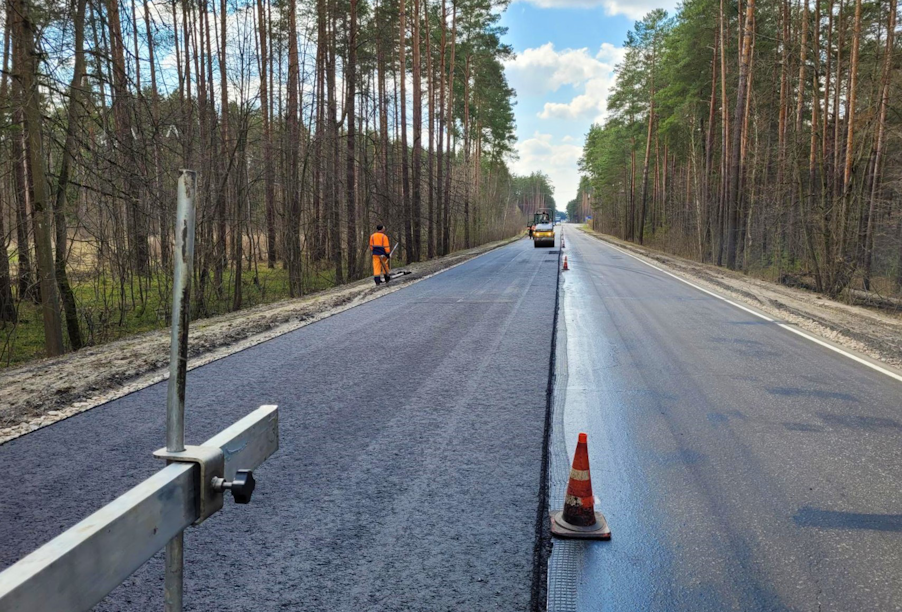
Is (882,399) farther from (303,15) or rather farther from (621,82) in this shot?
(621,82)

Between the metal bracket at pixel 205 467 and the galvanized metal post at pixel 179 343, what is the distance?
0.09 ft

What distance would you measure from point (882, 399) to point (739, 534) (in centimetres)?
417

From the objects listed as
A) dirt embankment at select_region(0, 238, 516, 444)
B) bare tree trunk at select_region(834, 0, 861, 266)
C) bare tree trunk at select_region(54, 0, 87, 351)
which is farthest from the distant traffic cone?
bare tree trunk at select_region(834, 0, 861, 266)

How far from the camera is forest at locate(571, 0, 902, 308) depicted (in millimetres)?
A: 18359

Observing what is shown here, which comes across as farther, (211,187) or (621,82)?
(621,82)

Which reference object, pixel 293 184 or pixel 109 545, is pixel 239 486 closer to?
pixel 109 545

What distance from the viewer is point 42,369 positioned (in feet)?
26.2

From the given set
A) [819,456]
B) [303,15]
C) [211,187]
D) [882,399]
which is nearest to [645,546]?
[819,456]

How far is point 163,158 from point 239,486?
12450mm

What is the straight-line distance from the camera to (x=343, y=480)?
14.3ft

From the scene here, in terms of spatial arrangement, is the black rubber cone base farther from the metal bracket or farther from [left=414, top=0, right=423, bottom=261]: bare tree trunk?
[left=414, top=0, right=423, bottom=261]: bare tree trunk

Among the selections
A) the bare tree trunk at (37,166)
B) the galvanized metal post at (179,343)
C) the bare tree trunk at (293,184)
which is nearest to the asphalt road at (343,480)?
the galvanized metal post at (179,343)

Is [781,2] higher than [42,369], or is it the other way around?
[781,2]

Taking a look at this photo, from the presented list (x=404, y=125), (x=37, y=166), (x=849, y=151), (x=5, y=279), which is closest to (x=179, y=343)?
(x=37, y=166)
